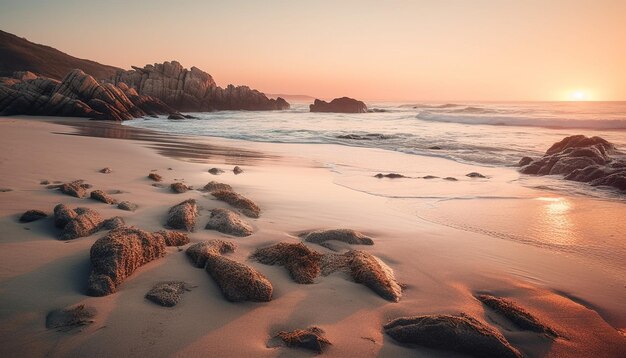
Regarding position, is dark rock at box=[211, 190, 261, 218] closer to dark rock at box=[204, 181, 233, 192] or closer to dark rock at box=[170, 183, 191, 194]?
dark rock at box=[204, 181, 233, 192]

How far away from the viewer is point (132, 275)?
2705mm

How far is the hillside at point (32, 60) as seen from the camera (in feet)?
274

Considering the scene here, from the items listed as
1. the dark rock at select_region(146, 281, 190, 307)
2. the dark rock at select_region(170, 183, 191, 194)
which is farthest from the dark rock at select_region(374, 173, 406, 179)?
the dark rock at select_region(146, 281, 190, 307)

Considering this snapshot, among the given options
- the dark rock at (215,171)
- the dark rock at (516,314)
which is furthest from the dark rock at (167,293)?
the dark rock at (215,171)

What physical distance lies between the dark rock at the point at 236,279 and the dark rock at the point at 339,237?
45.1 inches

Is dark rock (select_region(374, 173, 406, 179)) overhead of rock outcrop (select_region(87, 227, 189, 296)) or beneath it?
beneath

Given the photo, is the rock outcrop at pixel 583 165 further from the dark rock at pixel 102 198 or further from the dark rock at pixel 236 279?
the dark rock at pixel 102 198

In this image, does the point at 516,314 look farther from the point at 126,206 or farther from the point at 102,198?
the point at 102,198

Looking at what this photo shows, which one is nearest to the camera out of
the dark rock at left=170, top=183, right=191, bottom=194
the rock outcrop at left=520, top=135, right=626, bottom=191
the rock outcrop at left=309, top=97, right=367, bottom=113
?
the dark rock at left=170, top=183, right=191, bottom=194

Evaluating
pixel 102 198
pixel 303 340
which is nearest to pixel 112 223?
pixel 102 198

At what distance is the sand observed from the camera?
Result: 215cm

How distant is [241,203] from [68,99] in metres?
25.9

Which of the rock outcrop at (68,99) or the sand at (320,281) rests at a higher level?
the rock outcrop at (68,99)

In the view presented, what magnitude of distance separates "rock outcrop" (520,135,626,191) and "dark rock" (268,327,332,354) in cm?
803
